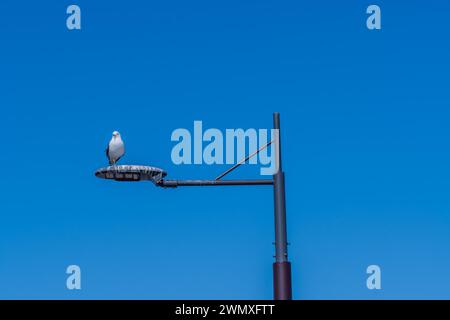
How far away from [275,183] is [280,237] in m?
1.02

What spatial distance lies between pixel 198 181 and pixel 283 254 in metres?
2.32

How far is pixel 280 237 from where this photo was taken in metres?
22.8

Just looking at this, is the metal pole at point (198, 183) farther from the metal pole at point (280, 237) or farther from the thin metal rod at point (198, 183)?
the metal pole at point (280, 237)

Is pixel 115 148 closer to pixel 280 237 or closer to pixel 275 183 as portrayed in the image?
pixel 275 183

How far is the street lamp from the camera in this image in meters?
22.6

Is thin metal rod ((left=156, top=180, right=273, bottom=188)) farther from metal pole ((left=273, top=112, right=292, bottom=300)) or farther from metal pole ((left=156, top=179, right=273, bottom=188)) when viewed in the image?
metal pole ((left=273, top=112, right=292, bottom=300))

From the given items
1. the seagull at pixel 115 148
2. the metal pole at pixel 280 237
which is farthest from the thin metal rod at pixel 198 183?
the seagull at pixel 115 148

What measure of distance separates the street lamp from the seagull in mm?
1249

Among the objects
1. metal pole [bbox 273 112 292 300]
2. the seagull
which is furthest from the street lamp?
the seagull

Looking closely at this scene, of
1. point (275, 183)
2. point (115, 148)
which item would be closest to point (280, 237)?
point (275, 183)
